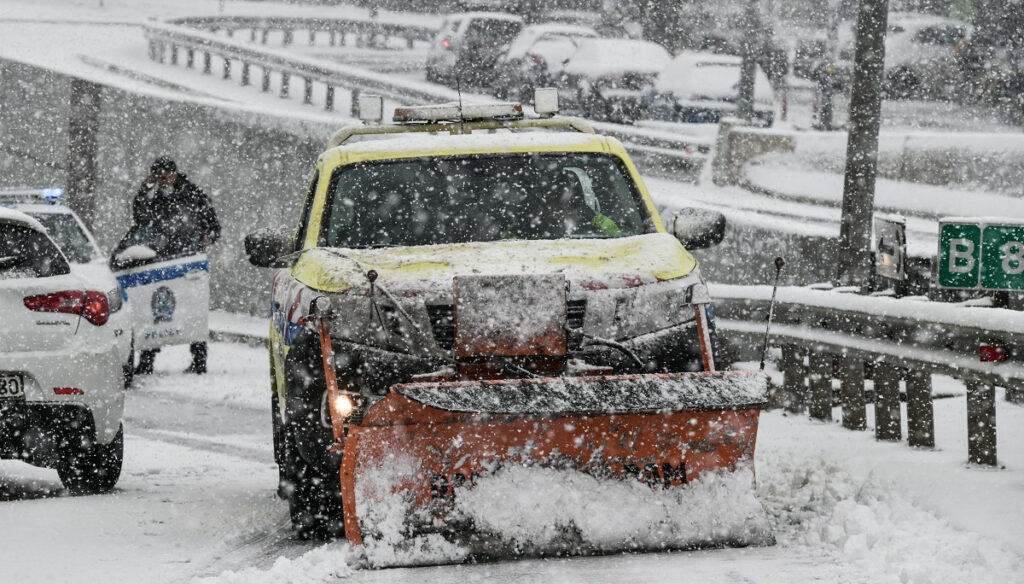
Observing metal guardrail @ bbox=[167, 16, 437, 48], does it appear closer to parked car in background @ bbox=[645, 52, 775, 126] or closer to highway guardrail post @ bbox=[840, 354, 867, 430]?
parked car in background @ bbox=[645, 52, 775, 126]

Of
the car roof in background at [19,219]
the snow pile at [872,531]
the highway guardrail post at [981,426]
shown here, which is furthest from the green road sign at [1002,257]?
the car roof in background at [19,219]

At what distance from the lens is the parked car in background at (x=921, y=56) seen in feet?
131

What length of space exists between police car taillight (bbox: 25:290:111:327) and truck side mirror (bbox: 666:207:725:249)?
2917 mm

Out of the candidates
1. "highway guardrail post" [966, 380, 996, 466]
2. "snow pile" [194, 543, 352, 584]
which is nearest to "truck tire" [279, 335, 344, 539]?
"snow pile" [194, 543, 352, 584]

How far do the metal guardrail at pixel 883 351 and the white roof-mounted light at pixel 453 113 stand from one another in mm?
2378

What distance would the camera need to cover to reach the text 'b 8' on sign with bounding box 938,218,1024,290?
366 inches

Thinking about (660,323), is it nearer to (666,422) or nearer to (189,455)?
(666,422)

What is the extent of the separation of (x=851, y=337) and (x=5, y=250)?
4.68 metres

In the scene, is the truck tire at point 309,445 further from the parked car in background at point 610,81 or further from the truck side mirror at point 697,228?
the parked car in background at point 610,81

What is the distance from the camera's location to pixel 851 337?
10578mm

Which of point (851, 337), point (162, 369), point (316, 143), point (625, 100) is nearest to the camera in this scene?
point (851, 337)

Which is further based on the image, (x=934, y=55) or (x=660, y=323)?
(x=934, y=55)

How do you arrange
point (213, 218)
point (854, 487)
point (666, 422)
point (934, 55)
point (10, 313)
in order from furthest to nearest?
point (934, 55)
point (213, 218)
point (10, 313)
point (854, 487)
point (666, 422)

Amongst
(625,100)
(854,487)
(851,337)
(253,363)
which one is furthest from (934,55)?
(854,487)
